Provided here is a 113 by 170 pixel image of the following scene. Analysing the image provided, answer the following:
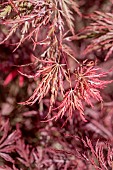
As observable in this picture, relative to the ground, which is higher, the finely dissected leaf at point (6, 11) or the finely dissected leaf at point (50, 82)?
the finely dissected leaf at point (6, 11)

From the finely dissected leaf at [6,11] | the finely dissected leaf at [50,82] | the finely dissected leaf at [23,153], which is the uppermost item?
the finely dissected leaf at [6,11]

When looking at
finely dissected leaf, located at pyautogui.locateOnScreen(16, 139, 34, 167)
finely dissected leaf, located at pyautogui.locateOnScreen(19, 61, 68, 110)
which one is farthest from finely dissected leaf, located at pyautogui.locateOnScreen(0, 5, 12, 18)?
finely dissected leaf, located at pyautogui.locateOnScreen(16, 139, 34, 167)

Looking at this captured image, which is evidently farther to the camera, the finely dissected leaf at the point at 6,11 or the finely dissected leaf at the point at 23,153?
the finely dissected leaf at the point at 23,153

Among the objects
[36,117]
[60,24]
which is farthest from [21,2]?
[36,117]

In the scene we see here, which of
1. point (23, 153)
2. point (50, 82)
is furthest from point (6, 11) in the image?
point (23, 153)

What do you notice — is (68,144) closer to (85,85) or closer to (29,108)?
(29,108)

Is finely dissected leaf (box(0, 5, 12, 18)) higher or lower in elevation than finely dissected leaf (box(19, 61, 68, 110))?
higher

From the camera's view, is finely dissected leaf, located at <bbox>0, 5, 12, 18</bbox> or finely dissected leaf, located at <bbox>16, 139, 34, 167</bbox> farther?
finely dissected leaf, located at <bbox>16, 139, 34, 167</bbox>

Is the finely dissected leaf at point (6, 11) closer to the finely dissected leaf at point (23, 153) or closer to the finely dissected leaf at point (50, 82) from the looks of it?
the finely dissected leaf at point (50, 82)

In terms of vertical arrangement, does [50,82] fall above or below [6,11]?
below

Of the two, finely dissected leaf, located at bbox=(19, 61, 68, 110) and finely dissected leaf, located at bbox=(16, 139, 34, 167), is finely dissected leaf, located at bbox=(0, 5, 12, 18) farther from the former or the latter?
finely dissected leaf, located at bbox=(16, 139, 34, 167)

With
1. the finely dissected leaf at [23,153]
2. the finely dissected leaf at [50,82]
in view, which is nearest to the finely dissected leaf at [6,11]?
the finely dissected leaf at [50,82]

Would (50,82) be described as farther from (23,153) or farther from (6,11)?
(23,153)
